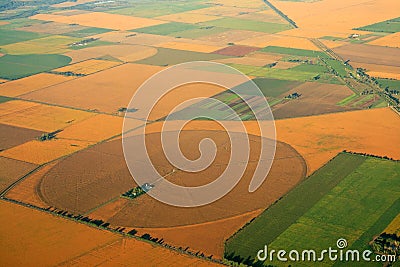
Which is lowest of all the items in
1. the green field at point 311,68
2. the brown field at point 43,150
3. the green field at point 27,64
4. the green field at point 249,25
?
the green field at point 311,68

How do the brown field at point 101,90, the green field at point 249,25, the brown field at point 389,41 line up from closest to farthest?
the brown field at point 101,90 → the brown field at point 389,41 → the green field at point 249,25

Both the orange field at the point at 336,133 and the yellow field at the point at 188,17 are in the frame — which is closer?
the orange field at the point at 336,133

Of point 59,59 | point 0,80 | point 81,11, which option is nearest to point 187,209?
point 0,80

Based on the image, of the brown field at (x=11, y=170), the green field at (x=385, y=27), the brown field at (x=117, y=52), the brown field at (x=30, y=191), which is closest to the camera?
the brown field at (x=30, y=191)

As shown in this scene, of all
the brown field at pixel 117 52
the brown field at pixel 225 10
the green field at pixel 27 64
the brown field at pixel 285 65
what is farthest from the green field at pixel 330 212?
the brown field at pixel 225 10

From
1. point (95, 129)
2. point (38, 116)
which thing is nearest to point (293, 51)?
point (95, 129)

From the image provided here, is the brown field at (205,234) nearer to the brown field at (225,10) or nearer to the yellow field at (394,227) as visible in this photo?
the yellow field at (394,227)

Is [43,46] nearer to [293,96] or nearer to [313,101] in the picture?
[293,96]
